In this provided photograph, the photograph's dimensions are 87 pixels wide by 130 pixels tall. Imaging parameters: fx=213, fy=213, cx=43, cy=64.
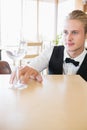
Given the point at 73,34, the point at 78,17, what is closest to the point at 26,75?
the point at 73,34

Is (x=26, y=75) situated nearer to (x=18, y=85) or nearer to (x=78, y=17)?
(x=18, y=85)

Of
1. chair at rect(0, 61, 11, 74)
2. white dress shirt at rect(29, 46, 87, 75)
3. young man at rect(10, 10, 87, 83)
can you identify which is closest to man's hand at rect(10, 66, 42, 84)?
young man at rect(10, 10, 87, 83)

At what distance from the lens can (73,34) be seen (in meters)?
1.42

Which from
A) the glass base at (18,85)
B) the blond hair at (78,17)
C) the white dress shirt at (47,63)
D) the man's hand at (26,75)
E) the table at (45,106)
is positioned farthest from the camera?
the white dress shirt at (47,63)

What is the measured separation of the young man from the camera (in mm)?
1328

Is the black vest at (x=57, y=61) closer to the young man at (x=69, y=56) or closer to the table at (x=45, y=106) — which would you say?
the young man at (x=69, y=56)

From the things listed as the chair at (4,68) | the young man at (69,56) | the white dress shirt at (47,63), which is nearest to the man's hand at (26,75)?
the young man at (69,56)

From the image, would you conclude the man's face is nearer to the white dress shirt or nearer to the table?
the white dress shirt

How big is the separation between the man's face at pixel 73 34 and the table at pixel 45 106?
0.34 meters

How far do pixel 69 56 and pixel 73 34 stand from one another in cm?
22

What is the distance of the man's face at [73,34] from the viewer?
4.61 ft

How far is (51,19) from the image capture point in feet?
21.3

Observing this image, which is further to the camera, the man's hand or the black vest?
the black vest

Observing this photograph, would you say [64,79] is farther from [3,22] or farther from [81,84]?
[3,22]
